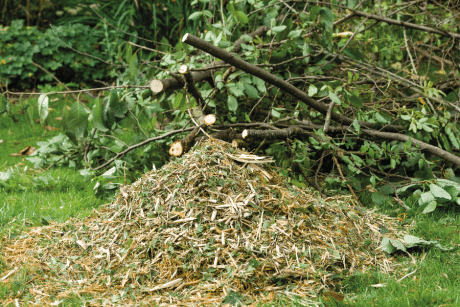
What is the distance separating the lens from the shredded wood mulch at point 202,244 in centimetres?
228

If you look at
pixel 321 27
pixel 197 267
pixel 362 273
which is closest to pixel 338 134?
pixel 321 27

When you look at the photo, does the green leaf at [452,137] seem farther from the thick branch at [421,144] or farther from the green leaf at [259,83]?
the green leaf at [259,83]

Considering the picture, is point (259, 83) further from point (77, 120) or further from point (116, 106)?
point (77, 120)

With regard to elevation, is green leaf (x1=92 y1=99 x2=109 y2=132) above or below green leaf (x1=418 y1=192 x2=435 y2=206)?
above

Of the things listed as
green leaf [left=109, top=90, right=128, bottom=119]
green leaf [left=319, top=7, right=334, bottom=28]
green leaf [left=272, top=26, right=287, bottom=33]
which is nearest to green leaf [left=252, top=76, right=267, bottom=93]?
green leaf [left=272, top=26, right=287, bottom=33]

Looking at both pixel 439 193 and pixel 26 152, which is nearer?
pixel 439 193

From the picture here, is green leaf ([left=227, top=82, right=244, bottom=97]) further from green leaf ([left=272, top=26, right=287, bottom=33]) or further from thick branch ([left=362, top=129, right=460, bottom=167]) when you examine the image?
thick branch ([left=362, top=129, right=460, bottom=167])

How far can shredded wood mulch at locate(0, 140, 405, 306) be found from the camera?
2.28 meters

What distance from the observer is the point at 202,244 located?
7.95 feet

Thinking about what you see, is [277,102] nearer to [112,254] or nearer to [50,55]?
[112,254]

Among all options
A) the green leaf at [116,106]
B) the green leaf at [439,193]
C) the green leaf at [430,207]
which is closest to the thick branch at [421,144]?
the green leaf at [439,193]

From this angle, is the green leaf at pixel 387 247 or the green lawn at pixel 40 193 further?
the green lawn at pixel 40 193

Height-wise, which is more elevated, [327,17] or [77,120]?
[327,17]

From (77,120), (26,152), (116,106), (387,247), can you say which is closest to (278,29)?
(116,106)
